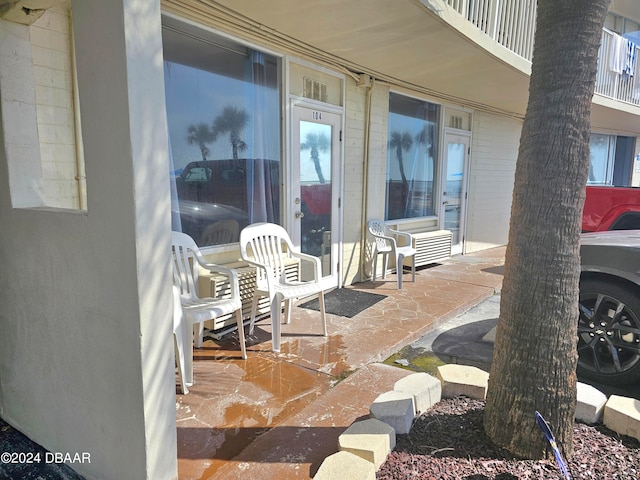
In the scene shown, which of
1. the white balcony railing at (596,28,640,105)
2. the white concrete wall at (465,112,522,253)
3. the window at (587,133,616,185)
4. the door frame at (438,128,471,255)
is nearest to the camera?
the door frame at (438,128,471,255)

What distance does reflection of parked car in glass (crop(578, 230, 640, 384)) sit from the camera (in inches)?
102

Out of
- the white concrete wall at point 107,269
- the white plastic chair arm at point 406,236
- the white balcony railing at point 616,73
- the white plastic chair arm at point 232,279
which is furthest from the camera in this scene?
the white balcony railing at point 616,73

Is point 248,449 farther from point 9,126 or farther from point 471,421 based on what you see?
point 9,126

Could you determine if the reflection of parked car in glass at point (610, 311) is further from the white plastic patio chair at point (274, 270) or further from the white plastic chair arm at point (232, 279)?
the white plastic chair arm at point (232, 279)

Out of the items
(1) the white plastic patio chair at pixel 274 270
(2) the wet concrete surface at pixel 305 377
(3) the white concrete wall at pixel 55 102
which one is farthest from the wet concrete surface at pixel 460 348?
(3) the white concrete wall at pixel 55 102

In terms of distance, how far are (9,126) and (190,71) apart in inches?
64.0

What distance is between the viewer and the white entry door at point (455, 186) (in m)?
6.68

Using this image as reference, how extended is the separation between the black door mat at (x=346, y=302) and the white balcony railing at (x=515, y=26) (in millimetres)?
2896

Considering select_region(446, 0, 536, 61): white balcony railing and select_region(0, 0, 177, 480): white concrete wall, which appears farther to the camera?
select_region(446, 0, 536, 61): white balcony railing

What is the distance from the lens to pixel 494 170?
7.77 m

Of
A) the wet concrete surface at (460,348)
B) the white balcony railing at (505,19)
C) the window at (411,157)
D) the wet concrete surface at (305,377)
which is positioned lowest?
the wet concrete surface at (460,348)

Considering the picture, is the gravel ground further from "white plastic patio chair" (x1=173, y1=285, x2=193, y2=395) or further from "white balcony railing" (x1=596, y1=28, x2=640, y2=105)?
"white balcony railing" (x1=596, y1=28, x2=640, y2=105)

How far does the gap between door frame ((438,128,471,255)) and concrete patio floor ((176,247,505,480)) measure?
2.60m

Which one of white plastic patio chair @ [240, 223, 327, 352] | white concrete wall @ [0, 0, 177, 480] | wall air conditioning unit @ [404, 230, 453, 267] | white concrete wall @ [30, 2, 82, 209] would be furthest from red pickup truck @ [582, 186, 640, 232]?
white concrete wall @ [30, 2, 82, 209]
